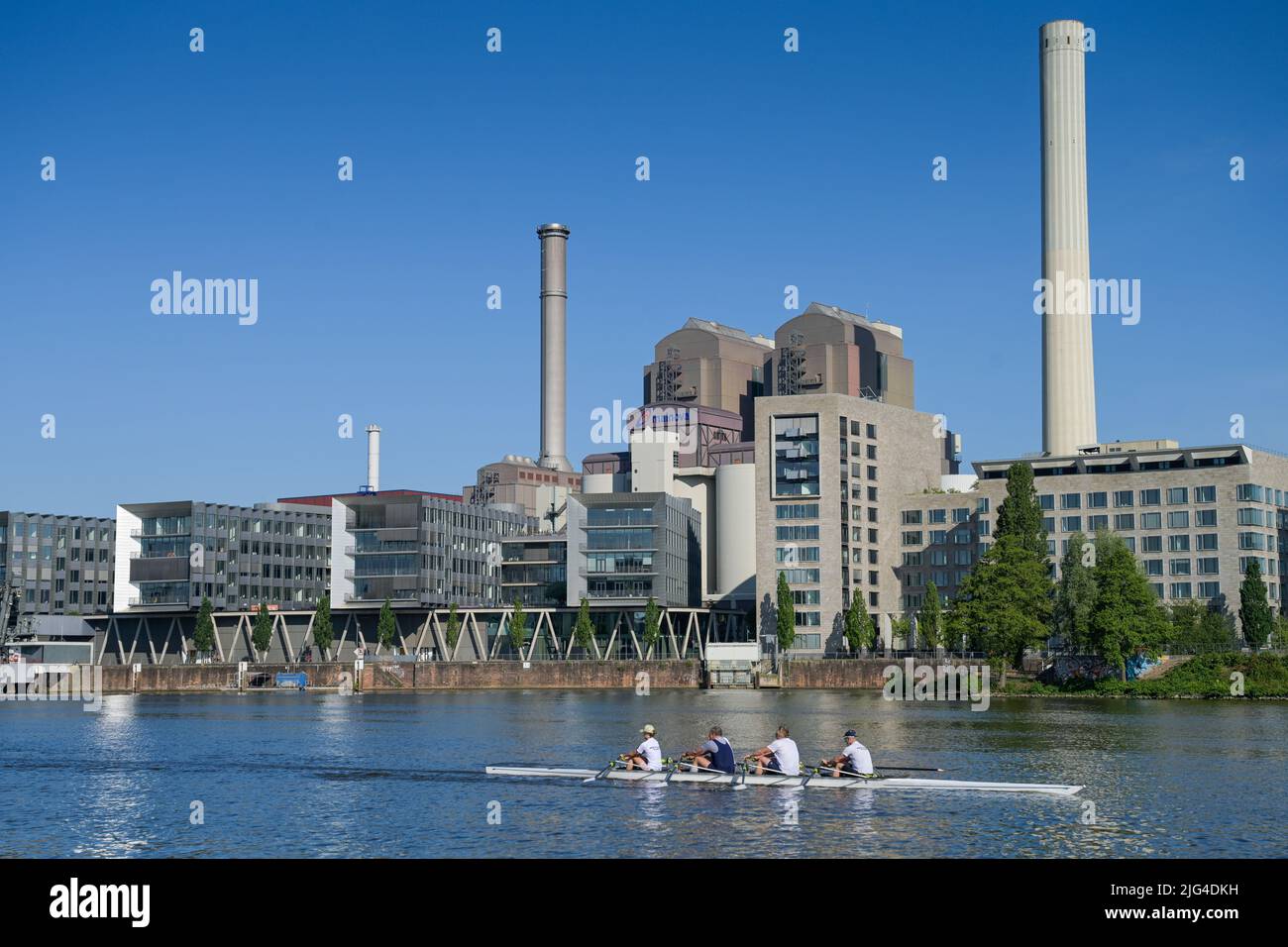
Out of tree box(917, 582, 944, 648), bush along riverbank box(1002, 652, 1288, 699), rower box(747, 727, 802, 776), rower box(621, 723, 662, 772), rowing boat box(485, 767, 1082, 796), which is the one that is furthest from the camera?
tree box(917, 582, 944, 648)

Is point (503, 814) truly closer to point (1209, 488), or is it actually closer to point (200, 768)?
point (200, 768)

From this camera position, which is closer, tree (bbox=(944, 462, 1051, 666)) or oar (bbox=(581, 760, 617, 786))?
oar (bbox=(581, 760, 617, 786))

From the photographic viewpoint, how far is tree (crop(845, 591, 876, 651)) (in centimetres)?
19650

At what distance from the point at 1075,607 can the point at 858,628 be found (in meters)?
53.0

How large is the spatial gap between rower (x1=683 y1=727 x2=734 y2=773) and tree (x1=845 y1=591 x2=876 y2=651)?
451 feet

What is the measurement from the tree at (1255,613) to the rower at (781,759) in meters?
113

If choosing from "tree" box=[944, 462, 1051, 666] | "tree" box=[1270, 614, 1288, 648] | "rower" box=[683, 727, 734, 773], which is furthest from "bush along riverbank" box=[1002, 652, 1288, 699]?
"rower" box=[683, 727, 734, 773]

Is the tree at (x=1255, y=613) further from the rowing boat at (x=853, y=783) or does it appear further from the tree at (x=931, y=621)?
the rowing boat at (x=853, y=783)

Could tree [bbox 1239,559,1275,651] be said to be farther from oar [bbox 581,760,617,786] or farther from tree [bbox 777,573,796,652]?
oar [bbox 581,760,617,786]

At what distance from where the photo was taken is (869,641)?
199 meters

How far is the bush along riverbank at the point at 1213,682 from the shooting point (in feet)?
457
